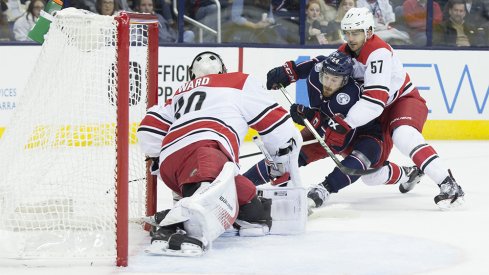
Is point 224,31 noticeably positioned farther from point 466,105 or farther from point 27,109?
point 27,109

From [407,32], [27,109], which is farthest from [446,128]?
[27,109]

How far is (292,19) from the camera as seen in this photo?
760 centimetres

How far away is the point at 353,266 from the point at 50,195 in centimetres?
115

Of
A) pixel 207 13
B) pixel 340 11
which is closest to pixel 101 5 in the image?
pixel 207 13

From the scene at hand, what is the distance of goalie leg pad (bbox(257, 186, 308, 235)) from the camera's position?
4.13m

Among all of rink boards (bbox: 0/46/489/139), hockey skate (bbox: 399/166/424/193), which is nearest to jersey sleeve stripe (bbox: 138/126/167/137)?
hockey skate (bbox: 399/166/424/193)

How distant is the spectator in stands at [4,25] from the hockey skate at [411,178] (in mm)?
2997

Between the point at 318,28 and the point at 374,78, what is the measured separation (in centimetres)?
287

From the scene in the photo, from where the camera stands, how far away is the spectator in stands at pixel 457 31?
7797 millimetres

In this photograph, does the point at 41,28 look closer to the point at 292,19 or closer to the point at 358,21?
the point at 358,21

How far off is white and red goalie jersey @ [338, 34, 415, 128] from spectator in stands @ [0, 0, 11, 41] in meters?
2.89

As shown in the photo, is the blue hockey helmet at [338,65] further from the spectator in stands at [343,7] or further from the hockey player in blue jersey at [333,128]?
the spectator in stands at [343,7]

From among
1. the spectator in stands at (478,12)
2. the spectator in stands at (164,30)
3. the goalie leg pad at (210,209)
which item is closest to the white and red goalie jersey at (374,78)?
the goalie leg pad at (210,209)

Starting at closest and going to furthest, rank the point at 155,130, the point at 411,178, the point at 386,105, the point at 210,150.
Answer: the point at 210,150 → the point at 155,130 → the point at 386,105 → the point at 411,178
